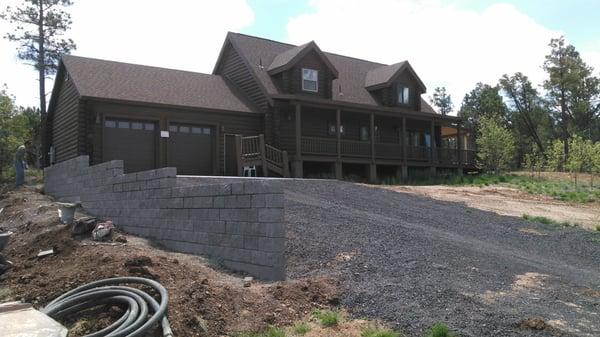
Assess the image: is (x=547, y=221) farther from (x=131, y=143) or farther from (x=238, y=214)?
(x=131, y=143)

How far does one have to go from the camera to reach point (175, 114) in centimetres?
1997

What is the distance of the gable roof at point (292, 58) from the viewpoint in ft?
75.2

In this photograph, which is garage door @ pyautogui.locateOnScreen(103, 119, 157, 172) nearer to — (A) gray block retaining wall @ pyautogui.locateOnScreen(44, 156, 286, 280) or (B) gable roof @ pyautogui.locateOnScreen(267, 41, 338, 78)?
(A) gray block retaining wall @ pyautogui.locateOnScreen(44, 156, 286, 280)

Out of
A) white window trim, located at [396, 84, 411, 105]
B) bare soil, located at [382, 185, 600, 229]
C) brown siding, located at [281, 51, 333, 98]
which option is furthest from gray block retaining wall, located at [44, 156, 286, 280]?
white window trim, located at [396, 84, 411, 105]

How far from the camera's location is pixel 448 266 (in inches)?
278

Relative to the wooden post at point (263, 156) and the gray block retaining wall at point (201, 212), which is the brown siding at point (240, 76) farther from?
the gray block retaining wall at point (201, 212)

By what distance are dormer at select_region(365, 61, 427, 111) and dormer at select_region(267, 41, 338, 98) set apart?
3.34 meters

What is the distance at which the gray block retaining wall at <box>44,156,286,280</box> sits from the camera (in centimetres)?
719

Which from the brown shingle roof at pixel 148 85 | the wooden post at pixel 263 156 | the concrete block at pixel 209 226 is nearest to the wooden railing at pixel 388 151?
the brown shingle roof at pixel 148 85

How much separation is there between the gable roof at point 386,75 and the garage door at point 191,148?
9559 millimetres

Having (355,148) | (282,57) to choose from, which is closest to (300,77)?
(282,57)

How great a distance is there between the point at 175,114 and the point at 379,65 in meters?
14.5

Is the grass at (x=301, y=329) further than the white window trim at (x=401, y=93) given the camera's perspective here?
No

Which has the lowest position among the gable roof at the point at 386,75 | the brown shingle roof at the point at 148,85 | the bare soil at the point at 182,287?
the bare soil at the point at 182,287
